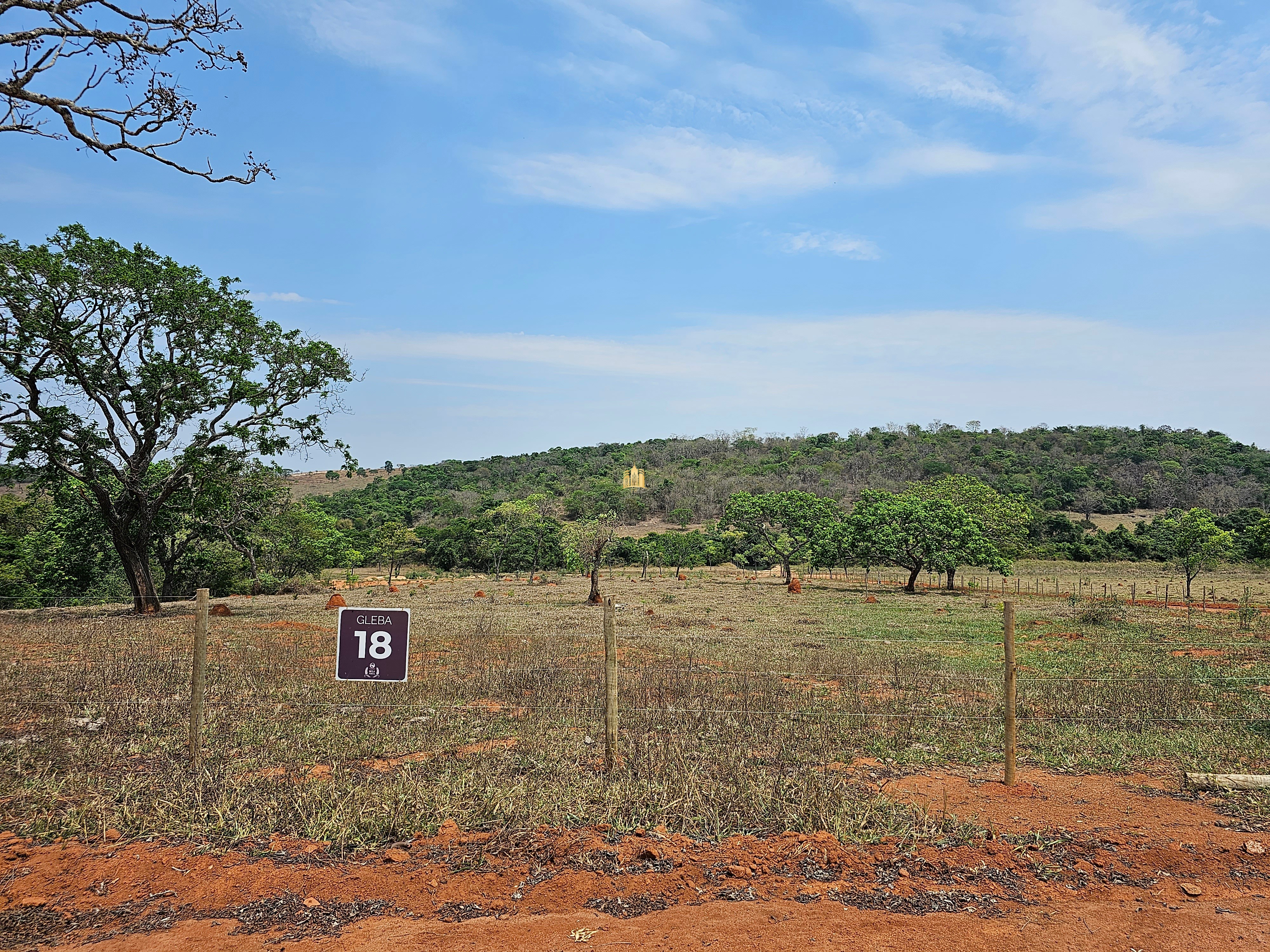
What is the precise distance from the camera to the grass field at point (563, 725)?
6043mm

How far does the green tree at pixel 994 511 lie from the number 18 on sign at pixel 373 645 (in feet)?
128

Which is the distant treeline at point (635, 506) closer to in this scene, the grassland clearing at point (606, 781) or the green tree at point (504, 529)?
the green tree at point (504, 529)

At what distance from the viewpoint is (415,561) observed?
59.8 metres

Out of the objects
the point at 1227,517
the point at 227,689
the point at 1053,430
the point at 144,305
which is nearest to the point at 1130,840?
the point at 227,689

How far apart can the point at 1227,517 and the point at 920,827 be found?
66044 mm

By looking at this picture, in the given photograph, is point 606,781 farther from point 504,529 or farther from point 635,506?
point 635,506

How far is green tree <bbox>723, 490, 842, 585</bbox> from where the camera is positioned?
45.5 metres

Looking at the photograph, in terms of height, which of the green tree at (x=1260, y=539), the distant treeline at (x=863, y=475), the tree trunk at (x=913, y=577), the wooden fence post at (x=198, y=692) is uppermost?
the distant treeline at (x=863, y=475)

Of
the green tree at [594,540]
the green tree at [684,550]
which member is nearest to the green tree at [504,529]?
the green tree at [684,550]

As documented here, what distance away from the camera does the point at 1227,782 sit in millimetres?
6910

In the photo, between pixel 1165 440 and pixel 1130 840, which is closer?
pixel 1130 840

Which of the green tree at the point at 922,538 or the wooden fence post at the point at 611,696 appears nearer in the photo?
the wooden fence post at the point at 611,696

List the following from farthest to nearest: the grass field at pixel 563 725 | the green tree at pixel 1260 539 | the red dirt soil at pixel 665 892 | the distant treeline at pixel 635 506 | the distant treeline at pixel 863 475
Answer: the distant treeline at pixel 863 475, the green tree at pixel 1260 539, the distant treeline at pixel 635 506, the grass field at pixel 563 725, the red dirt soil at pixel 665 892

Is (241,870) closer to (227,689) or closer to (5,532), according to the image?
(227,689)
